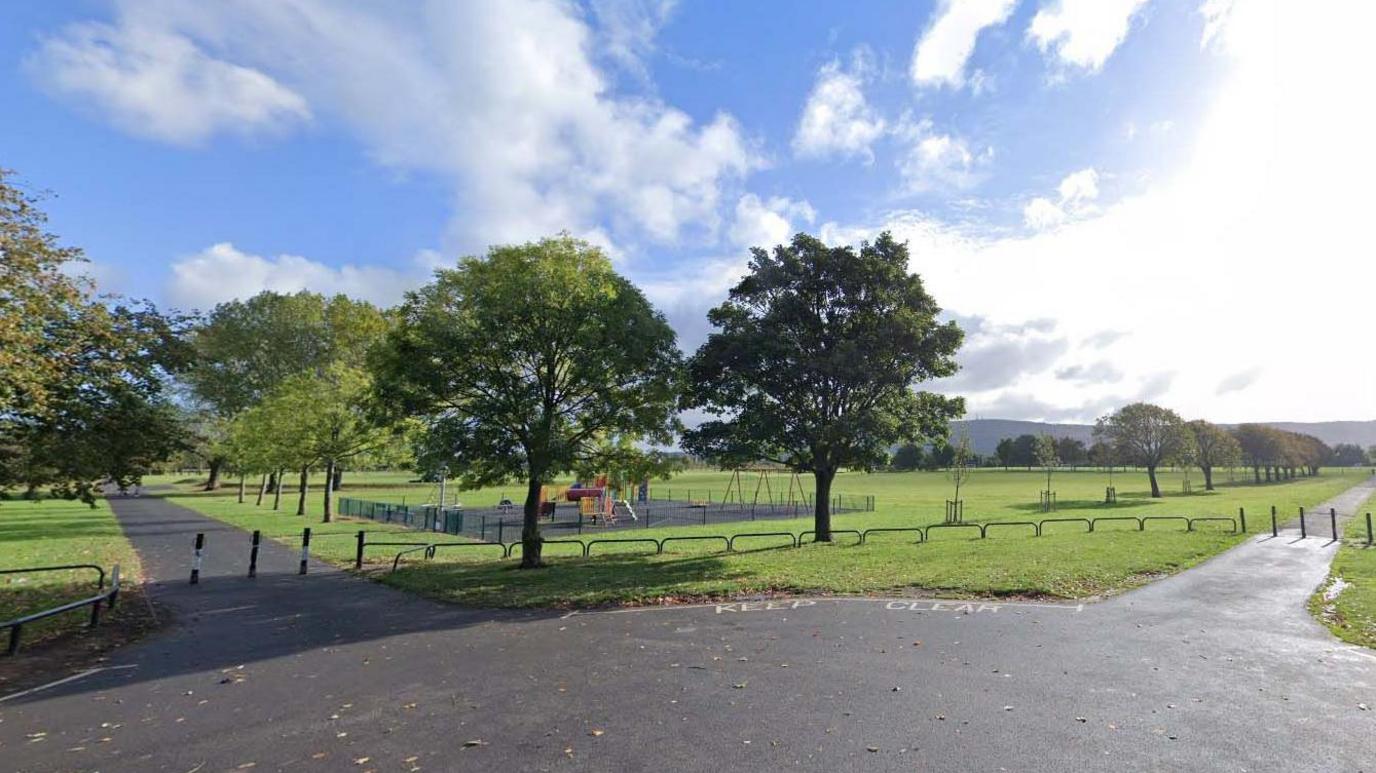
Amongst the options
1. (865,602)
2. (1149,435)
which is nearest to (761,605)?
(865,602)

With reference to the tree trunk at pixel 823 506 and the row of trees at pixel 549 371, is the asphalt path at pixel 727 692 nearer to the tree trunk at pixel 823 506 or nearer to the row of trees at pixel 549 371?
the row of trees at pixel 549 371

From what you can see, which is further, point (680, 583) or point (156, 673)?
point (680, 583)

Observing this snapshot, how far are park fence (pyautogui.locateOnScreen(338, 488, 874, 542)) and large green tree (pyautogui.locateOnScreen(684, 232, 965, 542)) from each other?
11.3 metres

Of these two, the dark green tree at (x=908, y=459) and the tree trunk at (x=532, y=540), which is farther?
the dark green tree at (x=908, y=459)

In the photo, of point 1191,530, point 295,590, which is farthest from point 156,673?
point 1191,530

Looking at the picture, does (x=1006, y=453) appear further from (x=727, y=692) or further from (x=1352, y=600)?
(x=727, y=692)

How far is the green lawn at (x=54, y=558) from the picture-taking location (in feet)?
38.0

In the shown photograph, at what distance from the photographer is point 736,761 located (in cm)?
536

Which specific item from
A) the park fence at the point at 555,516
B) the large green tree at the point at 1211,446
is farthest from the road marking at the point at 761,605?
the large green tree at the point at 1211,446

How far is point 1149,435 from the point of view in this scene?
65438 mm

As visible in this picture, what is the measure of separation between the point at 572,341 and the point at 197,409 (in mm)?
57464

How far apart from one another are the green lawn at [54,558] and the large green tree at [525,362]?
24.2 ft

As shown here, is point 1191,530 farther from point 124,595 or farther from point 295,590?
point 124,595

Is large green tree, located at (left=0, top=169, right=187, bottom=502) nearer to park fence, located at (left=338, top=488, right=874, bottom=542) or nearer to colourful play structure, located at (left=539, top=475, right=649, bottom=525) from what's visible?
park fence, located at (left=338, top=488, right=874, bottom=542)
